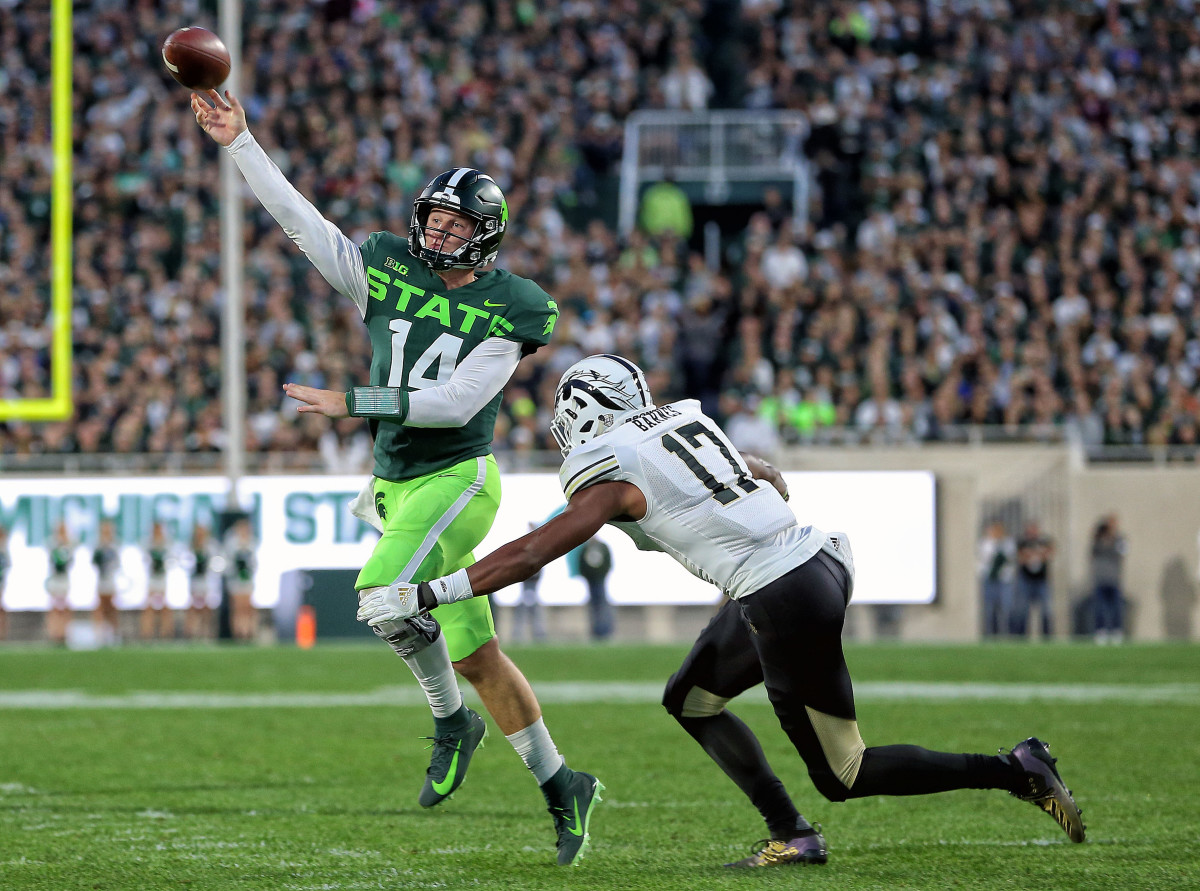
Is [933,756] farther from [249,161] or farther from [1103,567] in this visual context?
[1103,567]

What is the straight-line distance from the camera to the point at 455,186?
470 cm

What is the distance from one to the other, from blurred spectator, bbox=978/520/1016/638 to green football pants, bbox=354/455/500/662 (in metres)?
12.0

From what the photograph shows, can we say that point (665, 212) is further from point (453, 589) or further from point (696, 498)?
point (453, 589)

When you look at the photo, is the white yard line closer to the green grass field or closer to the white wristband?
the green grass field

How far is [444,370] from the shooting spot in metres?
4.61

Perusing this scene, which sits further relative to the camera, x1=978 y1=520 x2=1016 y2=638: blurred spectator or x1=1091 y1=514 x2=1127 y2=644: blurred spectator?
x1=978 y1=520 x2=1016 y2=638: blurred spectator

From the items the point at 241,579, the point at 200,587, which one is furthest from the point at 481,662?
the point at 200,587

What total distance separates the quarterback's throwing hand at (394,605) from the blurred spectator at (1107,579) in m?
12.9

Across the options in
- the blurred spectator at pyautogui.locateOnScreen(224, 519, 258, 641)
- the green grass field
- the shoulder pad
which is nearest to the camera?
the shoulder pad

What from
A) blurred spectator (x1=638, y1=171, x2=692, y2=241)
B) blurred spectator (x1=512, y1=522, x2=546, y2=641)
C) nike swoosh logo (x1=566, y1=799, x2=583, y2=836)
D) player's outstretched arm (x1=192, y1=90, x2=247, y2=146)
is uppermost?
blurred spectator (x1=638, y1=171, x2=692, y2=241)

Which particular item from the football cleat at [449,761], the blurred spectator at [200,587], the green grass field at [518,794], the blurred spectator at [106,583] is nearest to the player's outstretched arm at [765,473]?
the green grass field at [518,794]

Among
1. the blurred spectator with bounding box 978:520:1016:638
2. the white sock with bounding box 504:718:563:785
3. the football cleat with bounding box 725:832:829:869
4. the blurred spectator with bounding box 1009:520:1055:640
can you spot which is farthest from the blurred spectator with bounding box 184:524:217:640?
the football cleat with bounding box 725:832:829:869

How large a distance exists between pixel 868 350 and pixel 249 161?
12.4 m

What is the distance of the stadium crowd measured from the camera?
16.3 m
